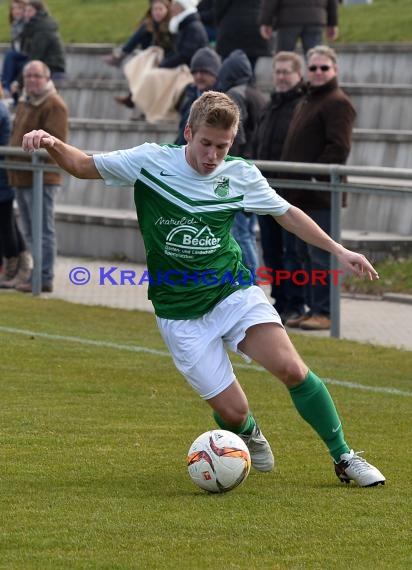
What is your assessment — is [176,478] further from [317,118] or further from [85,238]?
[85,238]

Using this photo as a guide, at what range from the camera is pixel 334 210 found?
1223 cm

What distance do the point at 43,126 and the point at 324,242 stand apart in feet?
26.0

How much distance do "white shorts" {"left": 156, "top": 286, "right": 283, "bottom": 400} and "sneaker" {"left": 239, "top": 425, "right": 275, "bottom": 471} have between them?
13.5 inches

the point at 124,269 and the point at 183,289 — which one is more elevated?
the point at 183,289

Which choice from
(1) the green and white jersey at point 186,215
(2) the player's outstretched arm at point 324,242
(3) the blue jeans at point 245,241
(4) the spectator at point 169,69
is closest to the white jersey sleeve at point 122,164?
(1) the green and white jersey at point 186,215

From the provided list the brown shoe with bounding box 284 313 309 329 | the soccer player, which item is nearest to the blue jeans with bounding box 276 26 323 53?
the brown shoe with bounding box 284 313 309 329

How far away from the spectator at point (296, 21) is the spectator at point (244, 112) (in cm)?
276

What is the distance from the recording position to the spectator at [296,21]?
16.8 metres

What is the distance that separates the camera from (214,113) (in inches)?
272

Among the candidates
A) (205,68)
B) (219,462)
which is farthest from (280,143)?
(219,462)

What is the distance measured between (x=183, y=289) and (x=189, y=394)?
2776 millimetres

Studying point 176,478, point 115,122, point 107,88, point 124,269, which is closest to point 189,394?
point 176,478

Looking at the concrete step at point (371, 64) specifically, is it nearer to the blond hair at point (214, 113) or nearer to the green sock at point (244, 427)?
the green sock at point (244, 427)

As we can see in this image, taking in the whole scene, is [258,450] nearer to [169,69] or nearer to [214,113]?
[214,113]
